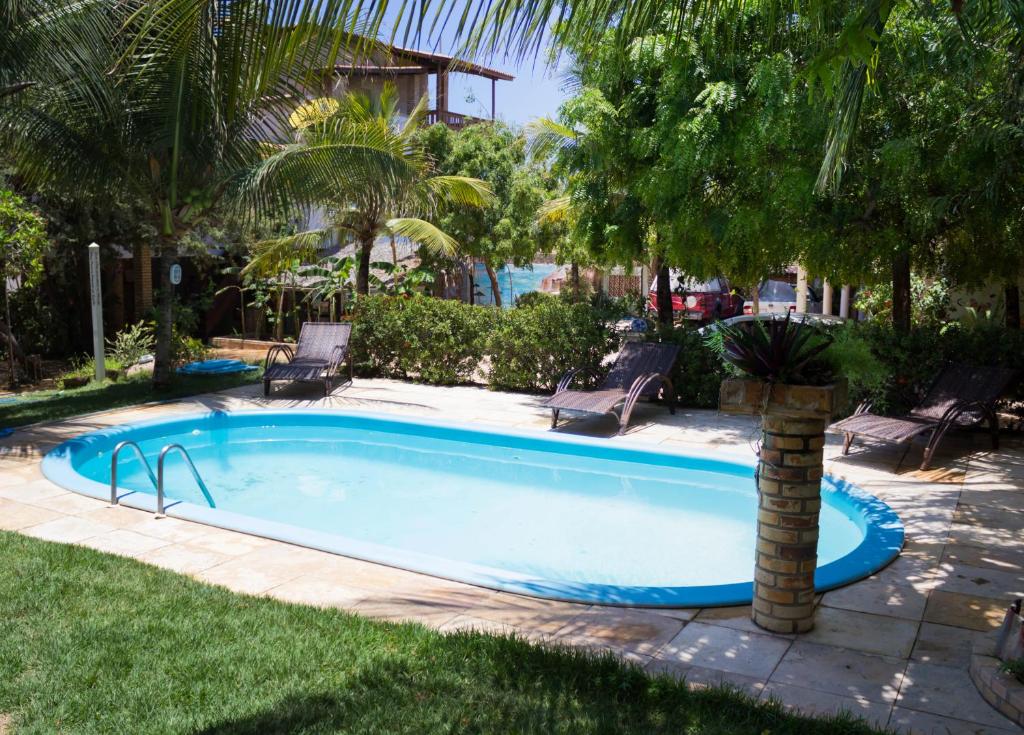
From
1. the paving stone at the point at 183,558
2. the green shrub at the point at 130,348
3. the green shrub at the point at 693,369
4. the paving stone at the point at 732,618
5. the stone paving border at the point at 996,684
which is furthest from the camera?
the green shrub at the point at 130,348

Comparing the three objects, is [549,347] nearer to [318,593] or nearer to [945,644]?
[318,593]

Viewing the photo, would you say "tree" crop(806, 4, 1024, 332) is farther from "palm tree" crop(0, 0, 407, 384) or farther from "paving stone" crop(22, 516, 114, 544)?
"paving stone" crop(22, 516, 114, 544)

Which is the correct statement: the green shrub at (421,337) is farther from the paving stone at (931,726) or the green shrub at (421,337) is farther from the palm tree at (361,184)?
the paving stone at (931,726)

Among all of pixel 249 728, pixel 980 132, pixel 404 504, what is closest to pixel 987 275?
pixel 980 132

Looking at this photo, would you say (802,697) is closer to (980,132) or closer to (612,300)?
(980,132)

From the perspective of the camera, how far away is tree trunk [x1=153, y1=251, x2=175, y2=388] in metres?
13.0

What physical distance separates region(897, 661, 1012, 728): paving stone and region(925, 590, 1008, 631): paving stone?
2.28 ft

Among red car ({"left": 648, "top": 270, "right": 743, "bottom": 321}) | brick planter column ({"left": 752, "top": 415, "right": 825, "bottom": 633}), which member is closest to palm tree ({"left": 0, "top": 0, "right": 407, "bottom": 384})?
brick planter column ({"left": 752, "top": 415, "right": 825, "bottom": 633})

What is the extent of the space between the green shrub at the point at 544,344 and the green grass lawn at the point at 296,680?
26.9 ft

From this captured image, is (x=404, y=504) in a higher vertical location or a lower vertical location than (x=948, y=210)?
lower

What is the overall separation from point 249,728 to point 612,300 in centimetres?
1016

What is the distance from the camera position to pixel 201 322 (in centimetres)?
2341

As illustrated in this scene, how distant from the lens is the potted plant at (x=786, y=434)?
4.41m

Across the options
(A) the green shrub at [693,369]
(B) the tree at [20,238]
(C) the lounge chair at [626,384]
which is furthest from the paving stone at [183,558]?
(B) the tree at [20,238]
